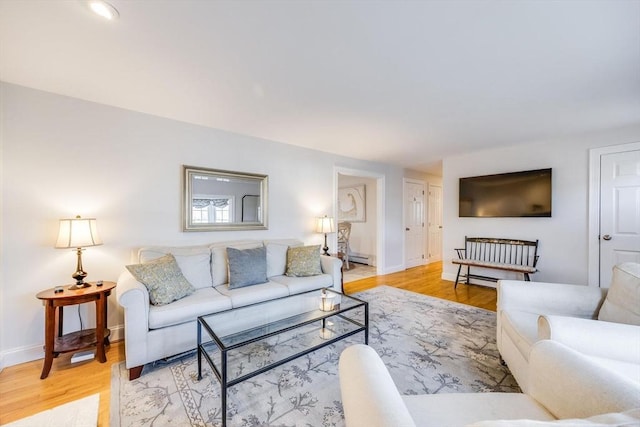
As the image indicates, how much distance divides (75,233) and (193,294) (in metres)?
1.07

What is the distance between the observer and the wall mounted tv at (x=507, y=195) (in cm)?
374

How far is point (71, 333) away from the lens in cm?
226

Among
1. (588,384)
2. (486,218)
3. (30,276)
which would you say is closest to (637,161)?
(486,218)

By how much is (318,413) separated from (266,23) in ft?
7.71

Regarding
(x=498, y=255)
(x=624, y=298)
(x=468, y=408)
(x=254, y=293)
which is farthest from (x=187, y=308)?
(x=498, y=255)

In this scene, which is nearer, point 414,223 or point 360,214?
point 414,223

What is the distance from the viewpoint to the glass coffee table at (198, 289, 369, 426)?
182cm

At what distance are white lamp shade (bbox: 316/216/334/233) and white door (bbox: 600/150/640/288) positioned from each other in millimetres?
3596

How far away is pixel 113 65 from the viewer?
1869 millimetres

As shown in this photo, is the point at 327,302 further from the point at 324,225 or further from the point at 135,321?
the point at 324,225

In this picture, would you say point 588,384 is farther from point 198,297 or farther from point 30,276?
point 30,276

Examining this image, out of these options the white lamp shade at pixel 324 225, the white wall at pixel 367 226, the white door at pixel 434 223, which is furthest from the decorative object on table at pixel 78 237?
the white door at pixel 434 223

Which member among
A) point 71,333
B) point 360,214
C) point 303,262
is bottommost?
point 71,333

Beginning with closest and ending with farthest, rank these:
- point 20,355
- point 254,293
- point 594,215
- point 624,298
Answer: point 624,298
point 20,355
point 254,293
point 594,215
